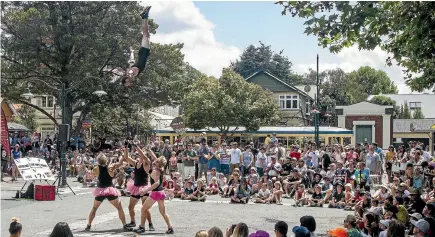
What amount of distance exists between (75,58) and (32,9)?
4.06 m

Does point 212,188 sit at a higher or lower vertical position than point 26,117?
lower

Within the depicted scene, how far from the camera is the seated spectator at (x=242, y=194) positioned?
19.0 meters

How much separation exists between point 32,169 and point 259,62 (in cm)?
7050

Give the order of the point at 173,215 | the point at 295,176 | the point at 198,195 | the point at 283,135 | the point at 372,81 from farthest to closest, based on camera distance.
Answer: the point at 372,81 < the point at 283,135 < the point at 295,176 < the point at 198,195 < the point at 173,215

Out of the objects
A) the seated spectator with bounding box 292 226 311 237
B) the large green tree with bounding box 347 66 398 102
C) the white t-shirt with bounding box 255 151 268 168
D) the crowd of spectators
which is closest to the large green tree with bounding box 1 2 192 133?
the crowd of spectators

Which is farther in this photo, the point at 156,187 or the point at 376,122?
the point at 376,122

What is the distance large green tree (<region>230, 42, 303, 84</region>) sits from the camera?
87938 millimetres

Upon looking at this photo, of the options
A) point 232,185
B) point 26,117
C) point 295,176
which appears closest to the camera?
point 232,185

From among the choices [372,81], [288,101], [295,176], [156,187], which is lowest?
[295,176]

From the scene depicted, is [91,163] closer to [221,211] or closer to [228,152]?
[228,152]

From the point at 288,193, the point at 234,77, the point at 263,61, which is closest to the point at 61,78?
the point at 234,77

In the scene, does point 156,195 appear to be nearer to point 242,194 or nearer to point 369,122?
point 242,194

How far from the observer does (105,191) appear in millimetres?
12648

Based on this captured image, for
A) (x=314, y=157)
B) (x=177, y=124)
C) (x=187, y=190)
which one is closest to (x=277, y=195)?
(x=187, y=190)
